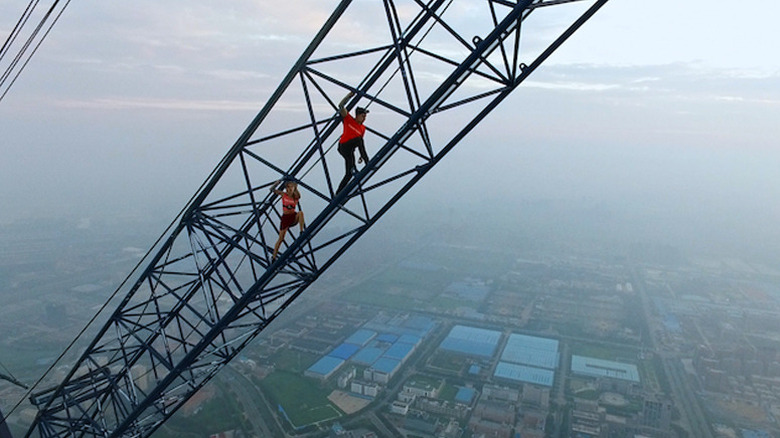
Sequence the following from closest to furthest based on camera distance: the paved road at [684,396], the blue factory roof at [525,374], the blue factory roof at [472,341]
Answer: the paved road at [684,396] → the blue factory roof at [525,374] → the blue factory roof at [472,341]

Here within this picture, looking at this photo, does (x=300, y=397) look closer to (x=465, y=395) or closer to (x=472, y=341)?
(x=465, y=395)

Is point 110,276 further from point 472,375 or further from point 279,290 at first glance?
point 279,290

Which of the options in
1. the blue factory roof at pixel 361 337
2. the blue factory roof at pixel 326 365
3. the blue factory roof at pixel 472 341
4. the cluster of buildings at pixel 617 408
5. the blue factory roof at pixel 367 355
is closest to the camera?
the cluster of buildings at pixel 617 408

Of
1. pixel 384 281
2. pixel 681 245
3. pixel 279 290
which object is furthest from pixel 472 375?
pixel 681 245

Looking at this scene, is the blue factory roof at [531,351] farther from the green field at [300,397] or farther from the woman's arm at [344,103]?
the woman's arm at [344,103]

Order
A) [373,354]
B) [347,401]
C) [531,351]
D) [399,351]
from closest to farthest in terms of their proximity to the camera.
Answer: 1. [347,401]
2. [373,354]
3. [399,351]
4. [531,351]

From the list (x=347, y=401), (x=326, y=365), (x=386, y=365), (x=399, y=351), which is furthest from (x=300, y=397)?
(x=399, y=351)

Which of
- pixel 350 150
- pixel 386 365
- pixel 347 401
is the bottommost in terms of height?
pixel 347 401

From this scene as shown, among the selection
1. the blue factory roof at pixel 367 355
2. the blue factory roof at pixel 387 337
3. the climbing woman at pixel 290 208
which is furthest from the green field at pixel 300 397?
the climbing woman at pixel 290 208
